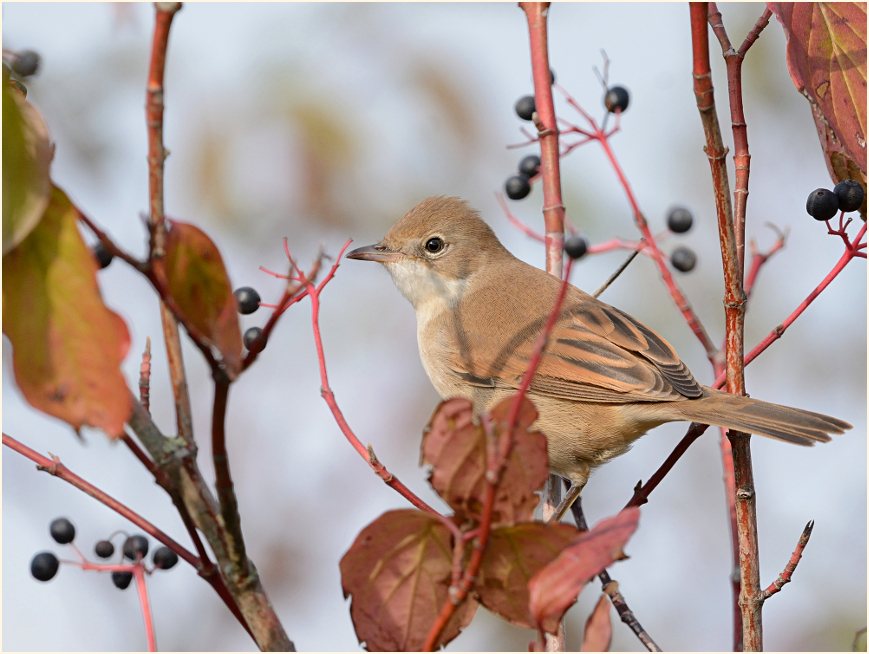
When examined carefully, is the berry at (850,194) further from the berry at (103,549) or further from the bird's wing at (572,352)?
the berry at (103,549)

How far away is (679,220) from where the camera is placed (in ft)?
12.1

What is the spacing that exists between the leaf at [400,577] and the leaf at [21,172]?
2.46ft

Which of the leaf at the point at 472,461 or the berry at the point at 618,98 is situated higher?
the berry at the point at 618,98

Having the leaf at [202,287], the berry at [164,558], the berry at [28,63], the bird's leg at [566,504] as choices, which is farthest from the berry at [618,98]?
the leaf at [202,287]

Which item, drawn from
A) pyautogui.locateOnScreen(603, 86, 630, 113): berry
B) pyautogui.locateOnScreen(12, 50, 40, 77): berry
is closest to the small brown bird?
pyautogui.locateOnScreen(603, 86, 630, 113): berry

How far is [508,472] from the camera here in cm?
131

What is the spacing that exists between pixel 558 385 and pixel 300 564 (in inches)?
97.4

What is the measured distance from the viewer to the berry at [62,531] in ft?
8.96

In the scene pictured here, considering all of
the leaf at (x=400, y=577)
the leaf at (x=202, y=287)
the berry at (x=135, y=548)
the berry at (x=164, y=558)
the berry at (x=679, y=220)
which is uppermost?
the berry at (x=679, y=220)

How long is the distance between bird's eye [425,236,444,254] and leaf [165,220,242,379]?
334 cm

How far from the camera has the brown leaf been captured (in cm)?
133

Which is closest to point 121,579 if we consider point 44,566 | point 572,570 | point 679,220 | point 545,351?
point 44,566

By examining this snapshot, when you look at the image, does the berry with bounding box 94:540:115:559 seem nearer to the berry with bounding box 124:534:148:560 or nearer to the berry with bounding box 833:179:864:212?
the berry with bounding box 124:534:148:560

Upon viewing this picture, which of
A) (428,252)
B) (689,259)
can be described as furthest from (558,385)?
(428,252)
